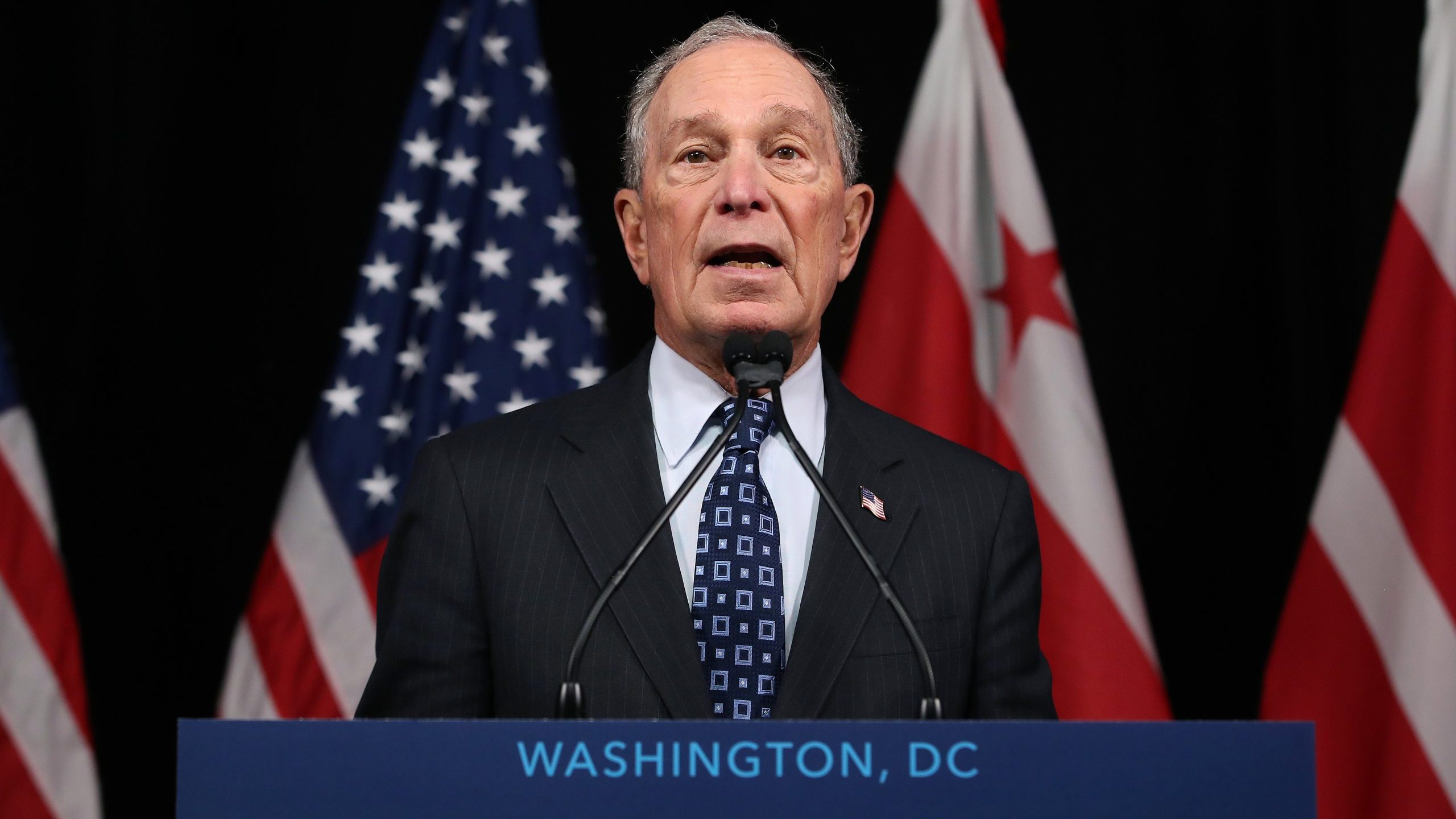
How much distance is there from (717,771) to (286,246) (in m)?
2.37

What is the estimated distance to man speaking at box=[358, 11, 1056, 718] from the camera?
1.52 metres

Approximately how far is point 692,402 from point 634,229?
0.97ft

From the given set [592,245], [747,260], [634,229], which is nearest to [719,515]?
[747,260]

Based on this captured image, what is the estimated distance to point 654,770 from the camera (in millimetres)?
1042

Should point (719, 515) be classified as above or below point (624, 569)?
above

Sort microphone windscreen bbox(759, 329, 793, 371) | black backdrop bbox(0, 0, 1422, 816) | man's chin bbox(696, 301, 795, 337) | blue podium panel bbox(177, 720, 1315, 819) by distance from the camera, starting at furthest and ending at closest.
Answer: black backdrop bbox(0, 0, 1422, 816)
man's chin bbox(696, 301, 795, 337)
microphone windscreen bbox(759, 329, 793, 371)
blue podium panel bbox(177, 720, 1315, 819)

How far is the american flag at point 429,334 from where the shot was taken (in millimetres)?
2801

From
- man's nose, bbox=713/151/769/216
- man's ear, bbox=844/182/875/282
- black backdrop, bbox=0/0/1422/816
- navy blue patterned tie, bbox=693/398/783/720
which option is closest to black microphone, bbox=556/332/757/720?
navy blue patterned tie, bbox=693/398/783/720

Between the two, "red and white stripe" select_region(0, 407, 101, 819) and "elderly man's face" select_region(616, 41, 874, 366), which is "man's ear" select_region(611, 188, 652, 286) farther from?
"red and white stripe" select_region(0, 407, 101, 819)

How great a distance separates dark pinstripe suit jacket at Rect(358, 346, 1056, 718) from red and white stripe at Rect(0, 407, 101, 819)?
1485 millimetres

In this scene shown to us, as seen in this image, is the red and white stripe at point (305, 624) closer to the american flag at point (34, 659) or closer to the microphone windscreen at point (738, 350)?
the american flag at point (34, 659)

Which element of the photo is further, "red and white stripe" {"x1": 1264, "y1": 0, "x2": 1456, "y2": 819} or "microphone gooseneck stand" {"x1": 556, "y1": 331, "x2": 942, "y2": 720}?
"red and white stripe" {"x1": 1264, "y1": 0, "x2": 1456, "y2": 819}

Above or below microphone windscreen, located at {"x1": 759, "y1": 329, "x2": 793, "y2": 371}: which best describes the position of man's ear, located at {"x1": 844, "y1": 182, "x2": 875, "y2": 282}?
above

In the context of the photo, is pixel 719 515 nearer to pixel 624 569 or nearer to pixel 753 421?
pixel 753 421
